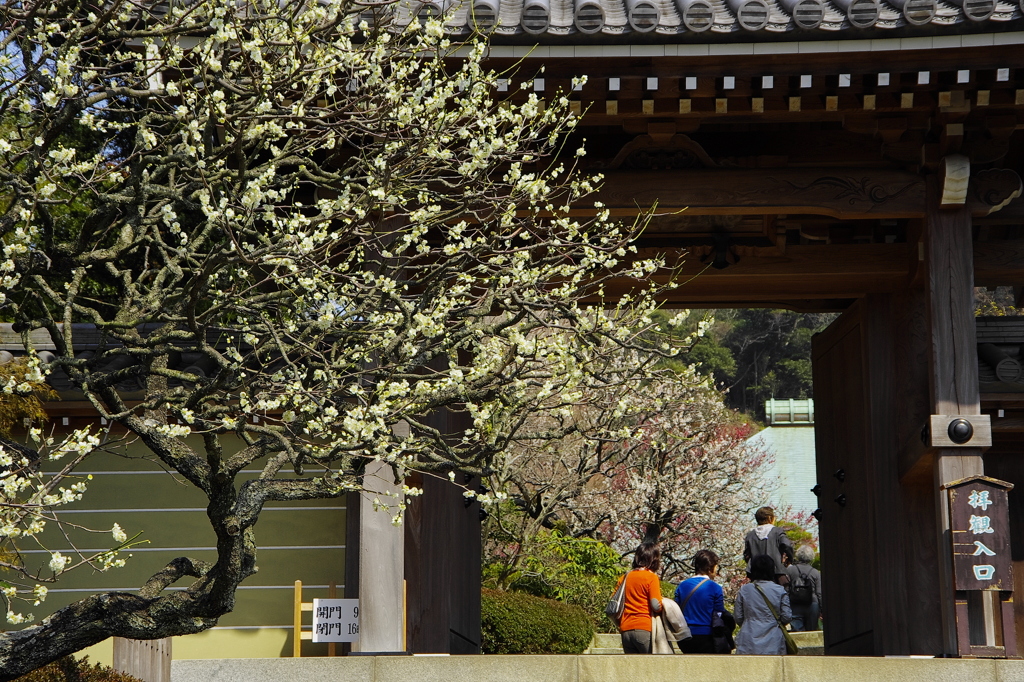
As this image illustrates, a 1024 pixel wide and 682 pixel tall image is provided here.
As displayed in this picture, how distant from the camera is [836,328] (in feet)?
30.8

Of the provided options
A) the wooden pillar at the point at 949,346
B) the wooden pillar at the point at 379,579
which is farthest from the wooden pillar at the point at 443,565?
the wooden pillar at the point at 949,346

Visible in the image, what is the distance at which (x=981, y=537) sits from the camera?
20.8 ft

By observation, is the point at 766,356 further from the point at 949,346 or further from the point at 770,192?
the point at 949,346

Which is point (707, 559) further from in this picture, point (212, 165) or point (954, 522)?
point (212, 165)

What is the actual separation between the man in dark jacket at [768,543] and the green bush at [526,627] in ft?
16.0

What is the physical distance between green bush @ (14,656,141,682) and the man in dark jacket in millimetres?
4482

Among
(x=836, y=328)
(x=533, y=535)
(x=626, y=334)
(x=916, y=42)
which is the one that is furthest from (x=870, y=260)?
(x=533, y=535)

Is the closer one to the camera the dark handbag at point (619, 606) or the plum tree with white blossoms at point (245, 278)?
the plum tree with white blossoms at point (245, 278)

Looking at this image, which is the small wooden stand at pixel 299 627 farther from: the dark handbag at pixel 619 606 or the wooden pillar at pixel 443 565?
the dark handbag at pixel 619 606

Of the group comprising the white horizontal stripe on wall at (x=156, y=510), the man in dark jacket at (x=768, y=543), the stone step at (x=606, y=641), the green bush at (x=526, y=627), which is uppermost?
the white horizontal stripe on wall at (x=156, y=510)

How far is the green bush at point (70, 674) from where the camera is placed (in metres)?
5.93

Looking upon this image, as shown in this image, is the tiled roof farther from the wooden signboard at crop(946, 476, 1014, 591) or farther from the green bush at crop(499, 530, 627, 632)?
the green bush at crop(499, 530, 627, 632)

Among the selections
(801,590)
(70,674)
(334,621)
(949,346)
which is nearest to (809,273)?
(949,346)

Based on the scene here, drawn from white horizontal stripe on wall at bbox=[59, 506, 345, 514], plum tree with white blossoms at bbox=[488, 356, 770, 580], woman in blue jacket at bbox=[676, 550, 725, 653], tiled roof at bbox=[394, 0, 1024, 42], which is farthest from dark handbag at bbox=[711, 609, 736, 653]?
plum tree with white blossoms at bbox=[488, 356, 770, 580]
